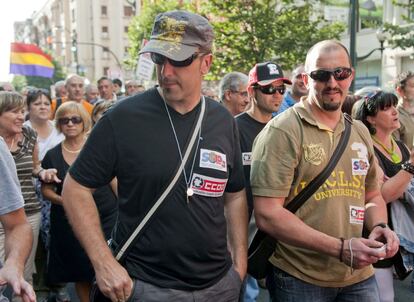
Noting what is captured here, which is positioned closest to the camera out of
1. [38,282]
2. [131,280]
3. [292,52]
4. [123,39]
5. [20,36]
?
[131,280]

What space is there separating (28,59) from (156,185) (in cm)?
1341

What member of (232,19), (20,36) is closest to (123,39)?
(232,19)

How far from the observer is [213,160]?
8.25 ft

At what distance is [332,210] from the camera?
2729 millimetres

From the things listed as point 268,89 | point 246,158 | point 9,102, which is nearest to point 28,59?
point 9,102

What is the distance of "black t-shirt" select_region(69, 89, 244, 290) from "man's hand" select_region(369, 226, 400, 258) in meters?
0.80

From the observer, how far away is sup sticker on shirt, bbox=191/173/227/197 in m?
2.44

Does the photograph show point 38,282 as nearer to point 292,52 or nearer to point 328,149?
point 328,149

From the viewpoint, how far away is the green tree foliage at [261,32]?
830 inches

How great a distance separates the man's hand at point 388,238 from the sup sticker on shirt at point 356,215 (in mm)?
83

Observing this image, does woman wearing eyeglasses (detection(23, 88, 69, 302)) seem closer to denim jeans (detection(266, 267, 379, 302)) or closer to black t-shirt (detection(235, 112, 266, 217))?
black t-shirt (detection(235, 112, 266, 217))

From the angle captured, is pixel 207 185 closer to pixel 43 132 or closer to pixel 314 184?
pixel 314 184

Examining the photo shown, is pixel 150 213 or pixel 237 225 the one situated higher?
pixel 150 213

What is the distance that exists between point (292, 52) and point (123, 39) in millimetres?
56715
